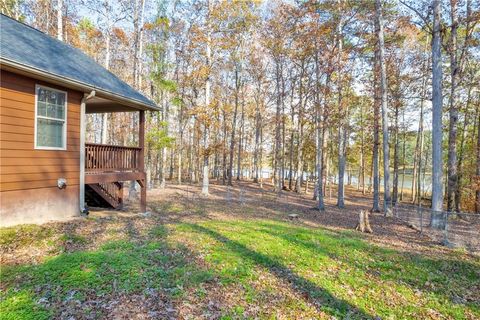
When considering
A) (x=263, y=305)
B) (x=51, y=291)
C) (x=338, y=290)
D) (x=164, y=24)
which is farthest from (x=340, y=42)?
(x=51, y=291)

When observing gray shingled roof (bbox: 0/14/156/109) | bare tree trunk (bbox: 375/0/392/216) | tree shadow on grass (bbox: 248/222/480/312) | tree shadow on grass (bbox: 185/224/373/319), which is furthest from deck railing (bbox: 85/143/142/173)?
bare tree trunk (bbox: 375/0/392/216)

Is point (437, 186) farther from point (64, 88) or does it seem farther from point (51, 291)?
point (64, 88)

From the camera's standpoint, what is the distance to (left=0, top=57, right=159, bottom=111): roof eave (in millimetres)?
5550

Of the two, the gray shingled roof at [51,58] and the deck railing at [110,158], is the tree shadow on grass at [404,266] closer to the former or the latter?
the deck railing at [110,158]

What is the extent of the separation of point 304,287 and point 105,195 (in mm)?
8162

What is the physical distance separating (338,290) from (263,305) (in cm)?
156

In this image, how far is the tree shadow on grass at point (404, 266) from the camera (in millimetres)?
5035

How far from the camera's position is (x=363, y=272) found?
217 inches

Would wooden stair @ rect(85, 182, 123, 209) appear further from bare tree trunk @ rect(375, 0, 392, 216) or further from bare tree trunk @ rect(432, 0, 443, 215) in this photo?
bare tree trunk @ rect(375, 0, 392, 216)

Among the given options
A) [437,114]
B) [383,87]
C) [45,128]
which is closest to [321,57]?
[383,87]

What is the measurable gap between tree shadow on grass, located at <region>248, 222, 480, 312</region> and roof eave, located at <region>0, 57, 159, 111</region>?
19.5 feet

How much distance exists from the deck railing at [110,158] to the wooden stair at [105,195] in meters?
1.42

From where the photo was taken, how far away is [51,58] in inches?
279

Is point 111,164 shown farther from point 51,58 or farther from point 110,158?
point 51,58
